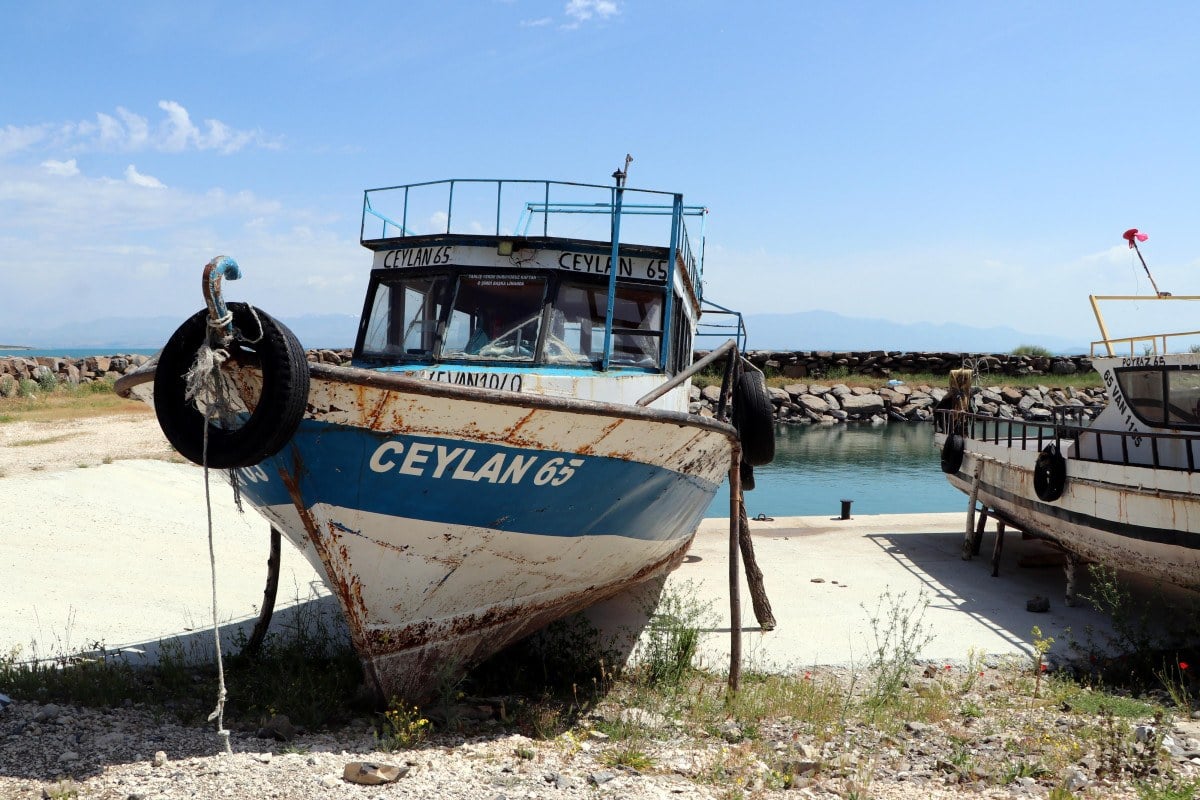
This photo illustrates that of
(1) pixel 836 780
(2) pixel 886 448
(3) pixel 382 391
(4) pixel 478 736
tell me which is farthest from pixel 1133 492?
(2) pixel 886 448

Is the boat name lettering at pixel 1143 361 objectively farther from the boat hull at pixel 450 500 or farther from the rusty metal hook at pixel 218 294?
the rusty metal hook at pixel 218 294

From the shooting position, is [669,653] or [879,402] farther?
[879,402]

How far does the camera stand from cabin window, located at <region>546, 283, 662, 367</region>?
23.0ft

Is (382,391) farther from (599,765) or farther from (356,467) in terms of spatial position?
(599,765)

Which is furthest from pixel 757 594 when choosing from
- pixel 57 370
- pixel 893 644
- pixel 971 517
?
pixel 57 370

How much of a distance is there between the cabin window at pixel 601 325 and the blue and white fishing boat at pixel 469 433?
0.05 ft

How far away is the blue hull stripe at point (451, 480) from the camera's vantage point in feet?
16.8

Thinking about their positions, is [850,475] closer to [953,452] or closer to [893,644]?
[953,452]

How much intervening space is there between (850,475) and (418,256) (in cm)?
1859

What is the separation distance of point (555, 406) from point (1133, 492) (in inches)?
250

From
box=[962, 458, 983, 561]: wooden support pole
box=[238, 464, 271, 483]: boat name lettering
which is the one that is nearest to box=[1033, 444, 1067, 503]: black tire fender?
box=[962, 458, 983, 561]: wooden support pole

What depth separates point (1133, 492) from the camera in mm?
8680

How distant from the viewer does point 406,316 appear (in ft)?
24.3

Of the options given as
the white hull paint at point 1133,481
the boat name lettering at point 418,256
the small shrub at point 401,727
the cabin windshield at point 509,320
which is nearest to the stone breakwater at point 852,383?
the white hull paint at point 1133,481
